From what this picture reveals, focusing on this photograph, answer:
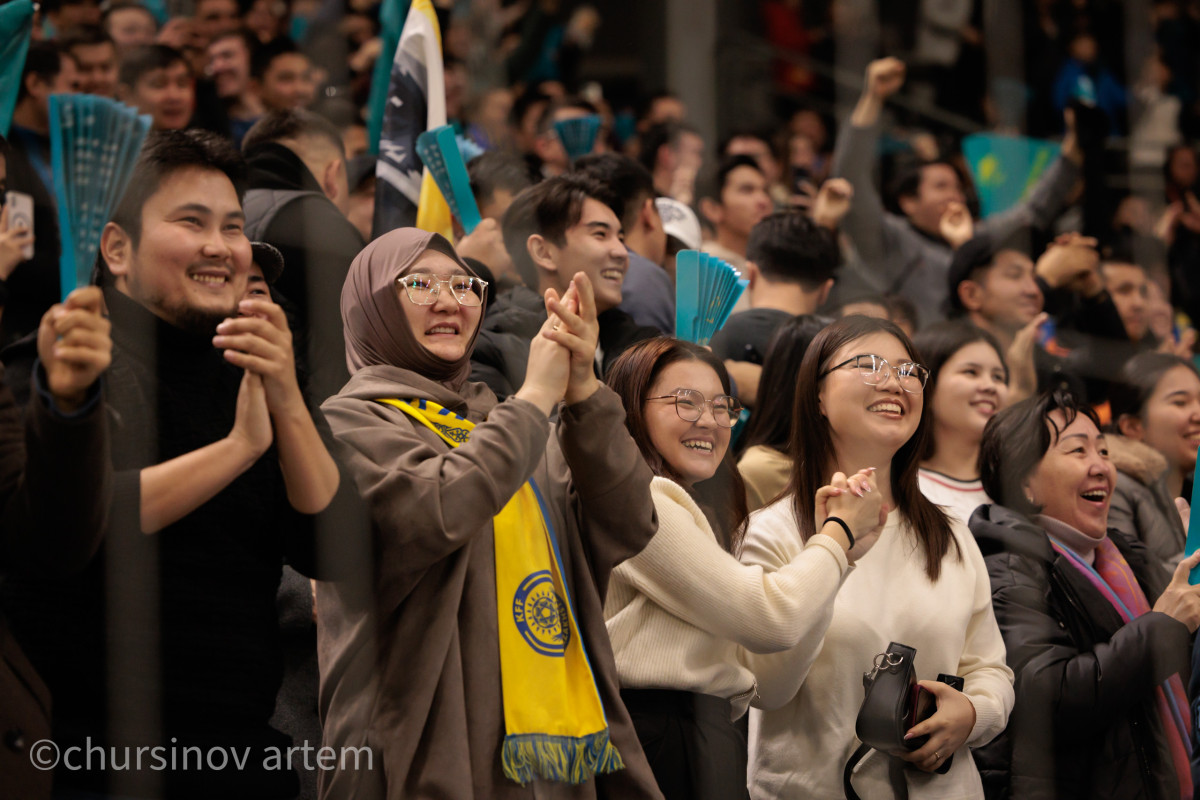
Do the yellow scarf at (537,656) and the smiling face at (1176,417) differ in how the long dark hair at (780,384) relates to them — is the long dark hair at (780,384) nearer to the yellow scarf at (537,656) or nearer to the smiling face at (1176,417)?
the yellow scarf at (537,656)

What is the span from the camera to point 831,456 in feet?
8.29

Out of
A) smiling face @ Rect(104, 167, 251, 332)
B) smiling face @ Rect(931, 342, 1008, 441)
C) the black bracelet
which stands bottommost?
the black bracelet

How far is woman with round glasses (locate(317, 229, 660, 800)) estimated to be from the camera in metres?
1.86

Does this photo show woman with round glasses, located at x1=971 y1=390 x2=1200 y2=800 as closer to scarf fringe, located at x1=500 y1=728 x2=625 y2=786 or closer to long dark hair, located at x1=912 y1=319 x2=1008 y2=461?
long dark hair, located at x1=912 y1=319 x2=1008 y2=461

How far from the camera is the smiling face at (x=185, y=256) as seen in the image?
191 centimetres

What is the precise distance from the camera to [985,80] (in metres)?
7.69

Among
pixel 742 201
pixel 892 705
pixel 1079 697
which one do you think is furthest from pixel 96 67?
pixel 1079 697

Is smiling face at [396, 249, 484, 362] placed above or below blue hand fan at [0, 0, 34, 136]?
below

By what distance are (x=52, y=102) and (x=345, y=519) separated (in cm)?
63

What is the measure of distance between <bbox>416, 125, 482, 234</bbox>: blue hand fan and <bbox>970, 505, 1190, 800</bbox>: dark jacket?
4.49 ft

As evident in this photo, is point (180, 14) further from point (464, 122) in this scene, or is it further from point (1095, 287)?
point (1095, 287)

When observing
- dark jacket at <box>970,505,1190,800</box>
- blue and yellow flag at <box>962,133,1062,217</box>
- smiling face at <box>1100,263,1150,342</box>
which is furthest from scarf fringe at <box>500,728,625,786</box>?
blue and yellow flag at <box>962,133,1062,217</box>

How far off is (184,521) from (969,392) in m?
1.86

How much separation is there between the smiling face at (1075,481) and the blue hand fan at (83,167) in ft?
6.20
